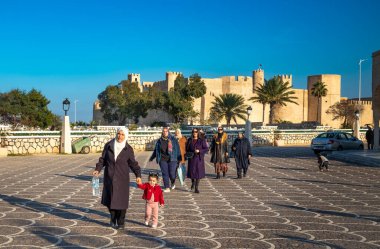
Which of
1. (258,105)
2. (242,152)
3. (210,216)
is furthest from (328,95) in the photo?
(210,216)

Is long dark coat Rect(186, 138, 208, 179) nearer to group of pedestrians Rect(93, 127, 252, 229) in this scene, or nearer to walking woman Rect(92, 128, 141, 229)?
group of pedestrians Rect(93, 127, 252, 229)

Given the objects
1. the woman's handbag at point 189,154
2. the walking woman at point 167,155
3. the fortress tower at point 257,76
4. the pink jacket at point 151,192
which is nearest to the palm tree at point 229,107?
the fortress tower at point 257,76

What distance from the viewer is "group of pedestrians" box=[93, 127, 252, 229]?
23.4 ft

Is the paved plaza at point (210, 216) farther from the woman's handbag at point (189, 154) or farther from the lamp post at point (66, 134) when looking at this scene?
the lamp post at point (66, 134)

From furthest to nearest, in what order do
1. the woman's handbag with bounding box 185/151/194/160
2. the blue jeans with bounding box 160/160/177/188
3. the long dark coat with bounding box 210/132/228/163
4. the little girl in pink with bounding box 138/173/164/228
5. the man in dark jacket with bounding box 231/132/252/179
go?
the man in dark jacket with bounding box 231/132/252/179, the long dark coat with bounding box 210/132/228/163, the woman's handbag with bounding box 185/151/194/160, the blue jeans with bounding box 160/160/177/188, the little girl in pink with bounding box 138/173/164/228

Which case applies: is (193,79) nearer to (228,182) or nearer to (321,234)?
(228,182)

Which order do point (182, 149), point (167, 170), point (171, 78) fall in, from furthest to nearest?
point (171, 78), point (182, 149), point (167, 170)

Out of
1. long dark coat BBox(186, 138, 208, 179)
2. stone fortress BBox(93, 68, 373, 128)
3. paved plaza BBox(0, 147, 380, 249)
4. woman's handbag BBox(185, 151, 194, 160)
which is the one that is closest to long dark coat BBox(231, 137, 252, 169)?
paved plaza BBox(0, 147, 380, 249)

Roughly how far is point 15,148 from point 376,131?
1692 centimetres

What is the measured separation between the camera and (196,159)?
11.8m

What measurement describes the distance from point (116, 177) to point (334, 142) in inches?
881

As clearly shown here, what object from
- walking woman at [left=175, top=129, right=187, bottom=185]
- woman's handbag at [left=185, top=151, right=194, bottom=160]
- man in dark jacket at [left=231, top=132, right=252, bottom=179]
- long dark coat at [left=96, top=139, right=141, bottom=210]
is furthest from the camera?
man in dark jacket at [left=231, top=132, right=252, bottom=179]

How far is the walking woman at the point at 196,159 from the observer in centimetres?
1142

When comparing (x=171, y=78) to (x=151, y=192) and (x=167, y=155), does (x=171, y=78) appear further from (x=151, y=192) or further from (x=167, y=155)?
(x=151, y=192)
